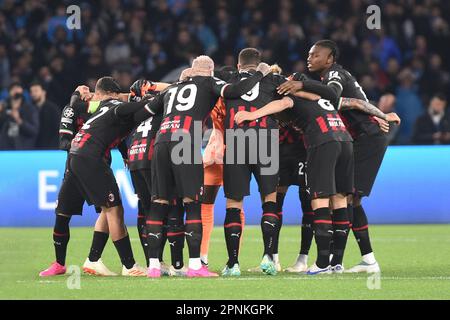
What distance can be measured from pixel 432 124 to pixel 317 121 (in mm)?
8044

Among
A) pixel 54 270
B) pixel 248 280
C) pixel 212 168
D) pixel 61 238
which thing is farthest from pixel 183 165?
Answer: pixel 54 270

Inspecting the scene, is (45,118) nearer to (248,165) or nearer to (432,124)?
(432,124)

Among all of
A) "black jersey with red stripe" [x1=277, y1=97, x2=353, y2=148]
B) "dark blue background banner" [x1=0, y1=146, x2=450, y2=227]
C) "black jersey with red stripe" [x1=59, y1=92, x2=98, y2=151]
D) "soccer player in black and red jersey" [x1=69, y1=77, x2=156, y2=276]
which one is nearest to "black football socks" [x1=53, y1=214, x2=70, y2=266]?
"soccer player in black and red jersey" [x1=69, y1=77, x2=156, y2=276]

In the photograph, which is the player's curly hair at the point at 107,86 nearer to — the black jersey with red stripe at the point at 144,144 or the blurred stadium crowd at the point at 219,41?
the black jersey with red stripe at the point at 144,144

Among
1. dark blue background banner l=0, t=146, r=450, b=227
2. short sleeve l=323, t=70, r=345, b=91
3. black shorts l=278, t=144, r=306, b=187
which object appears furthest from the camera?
dark blue background banner l=0, t=146, r=450, b=227

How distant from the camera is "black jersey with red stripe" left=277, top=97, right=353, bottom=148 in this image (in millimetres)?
10484

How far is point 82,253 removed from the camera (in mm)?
12984

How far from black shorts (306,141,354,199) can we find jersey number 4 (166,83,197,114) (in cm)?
115

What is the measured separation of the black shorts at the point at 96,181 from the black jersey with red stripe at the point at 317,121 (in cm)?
171

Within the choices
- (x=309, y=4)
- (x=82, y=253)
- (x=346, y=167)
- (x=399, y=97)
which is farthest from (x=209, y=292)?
(x=309, y=4)

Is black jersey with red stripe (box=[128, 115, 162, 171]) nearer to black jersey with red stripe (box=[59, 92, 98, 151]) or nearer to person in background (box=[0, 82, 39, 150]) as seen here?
black jersey with red stripe (box=[59, 92, 98, 151])

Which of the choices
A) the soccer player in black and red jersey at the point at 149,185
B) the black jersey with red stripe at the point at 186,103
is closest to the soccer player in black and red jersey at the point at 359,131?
the black jersey with red stripe at the point at 186,103

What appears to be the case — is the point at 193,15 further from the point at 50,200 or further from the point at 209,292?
the point at 209,292

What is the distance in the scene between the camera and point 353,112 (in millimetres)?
11133
